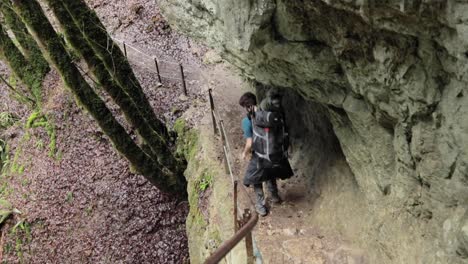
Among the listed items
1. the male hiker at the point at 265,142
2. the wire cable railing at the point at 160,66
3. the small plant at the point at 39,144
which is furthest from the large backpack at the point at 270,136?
the small plant at the point at 39,144

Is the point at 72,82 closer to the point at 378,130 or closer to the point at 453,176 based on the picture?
the point at 378,130

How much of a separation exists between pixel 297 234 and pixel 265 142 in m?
1.59

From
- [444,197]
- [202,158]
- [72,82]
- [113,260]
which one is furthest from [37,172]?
[444,197]

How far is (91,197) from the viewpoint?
12.5 meters

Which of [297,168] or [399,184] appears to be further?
[297,168]

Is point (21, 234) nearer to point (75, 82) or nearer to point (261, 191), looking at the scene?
point (75, 82)

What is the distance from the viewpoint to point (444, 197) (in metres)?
4.67

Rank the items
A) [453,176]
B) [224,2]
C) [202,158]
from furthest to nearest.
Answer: [202,158]
[224,2]
[453,176]

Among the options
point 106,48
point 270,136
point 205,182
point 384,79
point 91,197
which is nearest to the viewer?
point 384,79

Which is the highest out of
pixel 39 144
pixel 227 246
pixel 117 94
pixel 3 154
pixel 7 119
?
pixel 227 246

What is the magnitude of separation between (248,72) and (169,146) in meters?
5.58

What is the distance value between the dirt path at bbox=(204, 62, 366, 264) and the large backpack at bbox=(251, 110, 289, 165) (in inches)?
41.7

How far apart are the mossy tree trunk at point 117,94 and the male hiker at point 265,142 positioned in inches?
138

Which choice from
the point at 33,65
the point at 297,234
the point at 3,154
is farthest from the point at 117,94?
the point at 3,154
